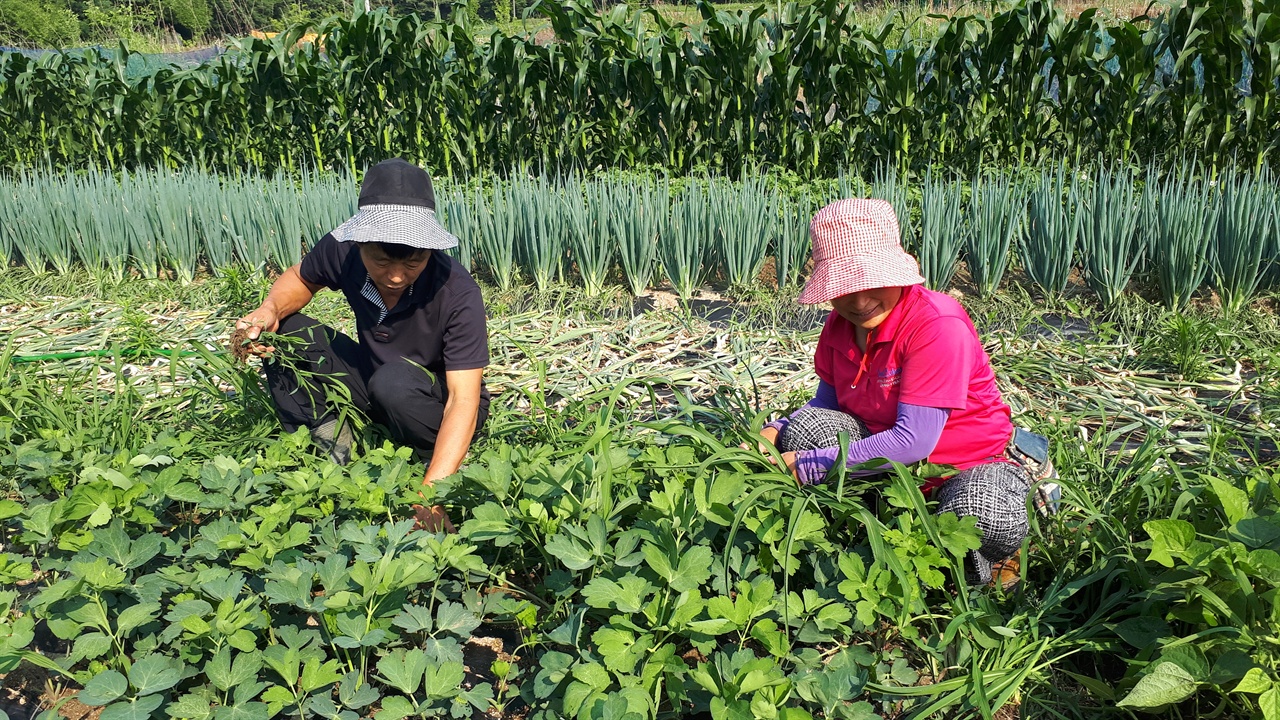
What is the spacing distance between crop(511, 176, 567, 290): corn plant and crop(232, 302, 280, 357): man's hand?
1.46 metres

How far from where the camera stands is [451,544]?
62.7 inches

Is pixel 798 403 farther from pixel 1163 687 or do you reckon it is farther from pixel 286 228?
pixel 286 228

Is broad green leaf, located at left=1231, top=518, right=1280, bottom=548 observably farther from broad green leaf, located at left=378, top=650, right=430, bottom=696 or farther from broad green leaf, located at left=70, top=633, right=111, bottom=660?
broad green leaf, located at left=70, top=633, right=111, bottom=660

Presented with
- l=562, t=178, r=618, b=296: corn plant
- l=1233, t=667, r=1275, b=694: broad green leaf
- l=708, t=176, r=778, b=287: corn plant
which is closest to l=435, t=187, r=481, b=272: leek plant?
l=562, t=178, r=618, b=296: corn plant

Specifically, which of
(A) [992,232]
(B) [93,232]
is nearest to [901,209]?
(A) [992,232]

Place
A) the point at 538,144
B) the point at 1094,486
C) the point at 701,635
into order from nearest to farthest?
the point at 701,635, the point at 1094,486, the point at 538,144

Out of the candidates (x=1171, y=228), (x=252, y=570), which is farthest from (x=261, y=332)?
(x=1171, y=228)

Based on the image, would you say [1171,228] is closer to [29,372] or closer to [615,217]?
[615,217]

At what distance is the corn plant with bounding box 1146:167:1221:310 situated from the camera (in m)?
3.27

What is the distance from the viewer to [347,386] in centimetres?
260

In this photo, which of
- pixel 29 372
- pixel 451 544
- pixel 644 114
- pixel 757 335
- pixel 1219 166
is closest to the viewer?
pixel 451 544

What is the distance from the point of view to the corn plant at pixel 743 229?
11.9 ft

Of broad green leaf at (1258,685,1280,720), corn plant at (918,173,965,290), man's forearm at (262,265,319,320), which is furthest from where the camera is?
corn plant at (918,173,965,290)

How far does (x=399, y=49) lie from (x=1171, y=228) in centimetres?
491
